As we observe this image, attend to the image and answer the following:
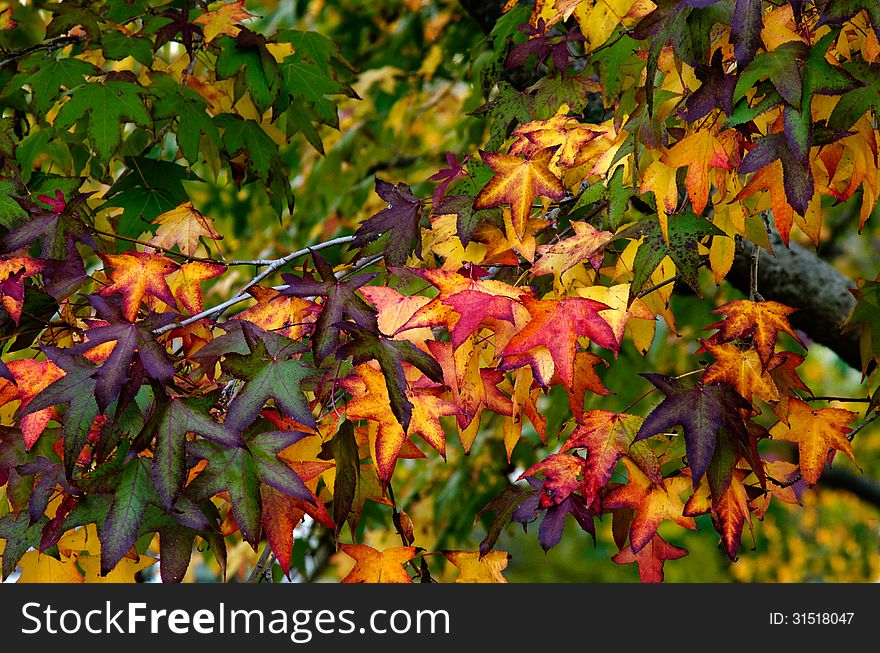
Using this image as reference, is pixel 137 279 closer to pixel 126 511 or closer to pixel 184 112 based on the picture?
pixel 126 511

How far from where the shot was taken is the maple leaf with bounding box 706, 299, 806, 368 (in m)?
Answer: 1.26

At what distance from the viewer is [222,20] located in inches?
72.7

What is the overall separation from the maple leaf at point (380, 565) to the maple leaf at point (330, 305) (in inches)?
13.8

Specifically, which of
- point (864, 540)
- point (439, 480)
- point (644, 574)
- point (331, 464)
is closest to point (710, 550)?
point (864, 540)

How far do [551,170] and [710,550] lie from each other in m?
5.13

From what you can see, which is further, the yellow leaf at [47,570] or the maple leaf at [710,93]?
the yellow leaf at [47,570]

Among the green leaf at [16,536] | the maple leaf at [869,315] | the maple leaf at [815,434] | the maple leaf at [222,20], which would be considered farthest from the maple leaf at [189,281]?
the maple leaf at [869,315]

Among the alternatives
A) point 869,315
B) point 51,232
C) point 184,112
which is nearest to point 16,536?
point 51,232

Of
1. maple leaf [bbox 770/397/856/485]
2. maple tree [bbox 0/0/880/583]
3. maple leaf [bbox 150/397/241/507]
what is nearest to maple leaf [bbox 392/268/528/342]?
maple tree [bbox 0/0/880/583]

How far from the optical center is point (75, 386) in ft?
3.67

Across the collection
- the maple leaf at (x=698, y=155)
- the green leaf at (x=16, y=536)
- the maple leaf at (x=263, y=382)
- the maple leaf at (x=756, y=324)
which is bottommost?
the green leaf at (x=16, y=536)

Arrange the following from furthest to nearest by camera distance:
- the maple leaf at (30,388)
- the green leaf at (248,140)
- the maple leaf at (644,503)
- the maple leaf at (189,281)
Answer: the green leaf at (248,140)
the maple leaf at (189,281)
the maple leaf at (644,503)
the maple leaf at (30,388)

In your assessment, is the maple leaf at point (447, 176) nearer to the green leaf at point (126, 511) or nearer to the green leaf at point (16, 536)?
the green leaf at point (126, 511)

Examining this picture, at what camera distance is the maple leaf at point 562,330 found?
113cm
